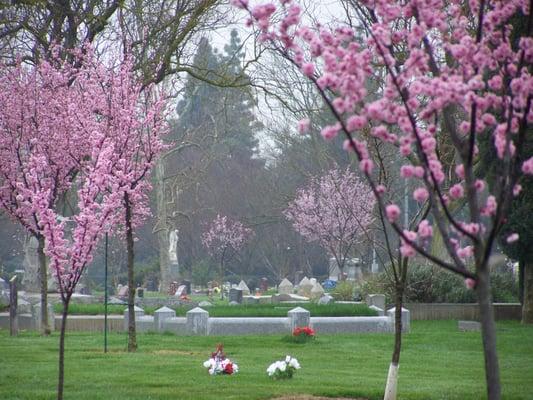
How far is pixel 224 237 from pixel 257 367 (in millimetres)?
42577

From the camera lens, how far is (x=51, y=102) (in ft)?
73.1

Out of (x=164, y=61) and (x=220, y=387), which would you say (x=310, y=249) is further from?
(x=220, y=387)

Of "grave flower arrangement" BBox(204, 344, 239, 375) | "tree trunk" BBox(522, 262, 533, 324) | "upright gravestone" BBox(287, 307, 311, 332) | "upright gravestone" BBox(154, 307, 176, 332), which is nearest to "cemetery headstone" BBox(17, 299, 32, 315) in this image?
"upright gravestone" BBox(154, 307, 176, 332)

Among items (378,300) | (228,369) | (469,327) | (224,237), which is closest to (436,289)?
(378,300)

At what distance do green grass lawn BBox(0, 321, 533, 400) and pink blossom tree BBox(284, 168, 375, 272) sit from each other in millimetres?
20623

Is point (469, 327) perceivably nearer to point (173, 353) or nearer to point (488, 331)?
point (173, 353)

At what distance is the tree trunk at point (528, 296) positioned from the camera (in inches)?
1001

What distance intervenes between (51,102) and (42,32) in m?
2.68

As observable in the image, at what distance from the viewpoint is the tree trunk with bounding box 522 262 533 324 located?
2542 cm

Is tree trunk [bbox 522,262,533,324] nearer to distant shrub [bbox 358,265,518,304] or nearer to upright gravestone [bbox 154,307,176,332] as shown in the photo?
distant shrub [bbox 358,265,518,304]

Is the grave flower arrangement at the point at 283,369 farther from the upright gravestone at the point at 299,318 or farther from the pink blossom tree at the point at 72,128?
the upright gravestone at the point at 299,318

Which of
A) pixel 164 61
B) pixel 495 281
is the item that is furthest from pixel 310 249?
pixel 164 61

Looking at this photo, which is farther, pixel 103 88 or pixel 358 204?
pixel 358 204

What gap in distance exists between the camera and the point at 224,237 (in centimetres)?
5788
